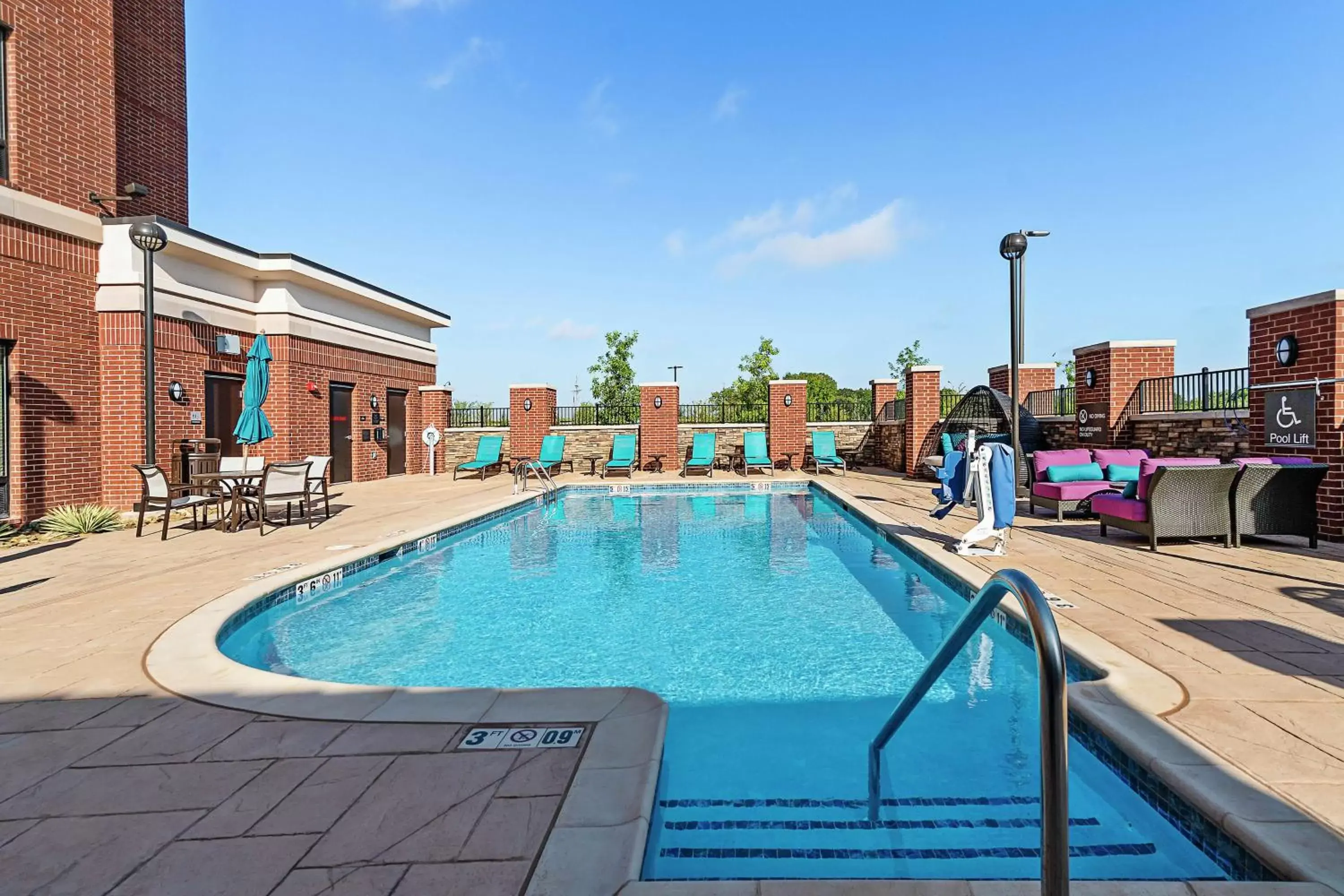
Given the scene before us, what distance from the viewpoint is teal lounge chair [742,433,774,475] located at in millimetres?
16625

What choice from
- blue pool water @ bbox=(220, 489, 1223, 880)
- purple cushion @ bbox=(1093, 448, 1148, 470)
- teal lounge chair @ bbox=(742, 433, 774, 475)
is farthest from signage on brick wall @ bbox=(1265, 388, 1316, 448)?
teal lounge chair @ bbox=(742, 433, 774, 475)

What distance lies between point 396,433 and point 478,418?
2713 millimetres

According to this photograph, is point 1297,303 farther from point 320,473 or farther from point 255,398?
point 255,398

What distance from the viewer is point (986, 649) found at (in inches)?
172

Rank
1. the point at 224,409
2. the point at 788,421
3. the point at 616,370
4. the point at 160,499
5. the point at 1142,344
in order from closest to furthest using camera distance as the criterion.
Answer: the point at 160,499, the point at 1142,344, the point at 224,409, the point at 788,421, the point at 616,370

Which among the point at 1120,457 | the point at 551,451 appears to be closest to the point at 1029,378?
the point at 1120,457

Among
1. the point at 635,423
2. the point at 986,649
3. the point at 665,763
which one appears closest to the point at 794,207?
the point at 635,423

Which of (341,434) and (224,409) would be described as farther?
(341,434)

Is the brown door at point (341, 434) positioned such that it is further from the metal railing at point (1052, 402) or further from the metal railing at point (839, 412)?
the metal railing at point (1052, 402)

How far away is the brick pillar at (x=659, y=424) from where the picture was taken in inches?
686

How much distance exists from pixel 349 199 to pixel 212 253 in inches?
154

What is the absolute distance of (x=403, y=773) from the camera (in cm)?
228

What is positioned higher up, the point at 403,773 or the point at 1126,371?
the point at 1126,371

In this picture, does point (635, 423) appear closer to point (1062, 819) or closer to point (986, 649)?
point (986, 649)
